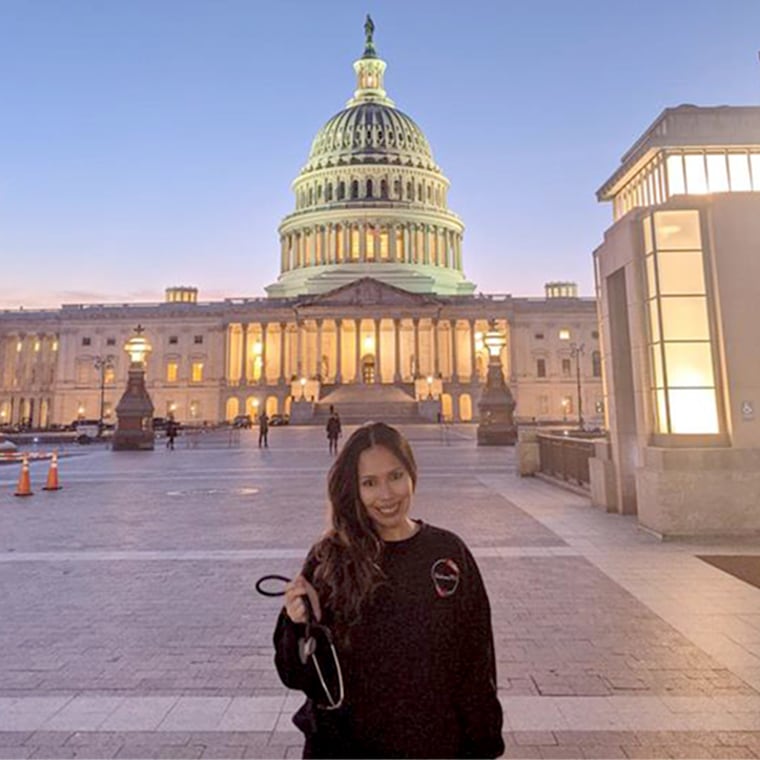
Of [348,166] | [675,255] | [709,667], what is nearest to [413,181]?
[348,166]

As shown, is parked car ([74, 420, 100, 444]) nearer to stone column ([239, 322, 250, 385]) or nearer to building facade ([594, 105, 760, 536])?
stone column ([239, 322, 250, 385])

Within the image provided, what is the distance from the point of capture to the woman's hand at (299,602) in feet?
6.98

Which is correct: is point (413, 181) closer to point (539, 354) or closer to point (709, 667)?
point (539, 354)

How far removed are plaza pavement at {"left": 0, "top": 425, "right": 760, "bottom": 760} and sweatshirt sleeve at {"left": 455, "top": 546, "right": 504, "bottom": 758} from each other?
1.91 meters

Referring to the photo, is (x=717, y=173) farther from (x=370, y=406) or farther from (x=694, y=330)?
(x=370, y=406)

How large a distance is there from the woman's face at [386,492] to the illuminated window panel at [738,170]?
38.8ft

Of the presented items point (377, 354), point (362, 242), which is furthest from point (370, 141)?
point (377, 354)

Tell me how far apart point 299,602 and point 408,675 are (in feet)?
1.51

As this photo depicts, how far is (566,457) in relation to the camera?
53.9 feet

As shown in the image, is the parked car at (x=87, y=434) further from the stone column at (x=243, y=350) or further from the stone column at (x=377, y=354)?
the stone column at (x=377, y=354)

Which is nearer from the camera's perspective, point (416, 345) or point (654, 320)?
point (654, 320)

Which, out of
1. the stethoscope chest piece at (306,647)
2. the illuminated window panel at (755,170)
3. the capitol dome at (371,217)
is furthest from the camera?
the capitol dome at (371,217)

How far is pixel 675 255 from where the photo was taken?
10641 millimetres

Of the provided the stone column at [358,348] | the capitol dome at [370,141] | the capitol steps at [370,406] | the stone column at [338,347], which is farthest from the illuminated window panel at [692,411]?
the capitol dome at [370,141]
